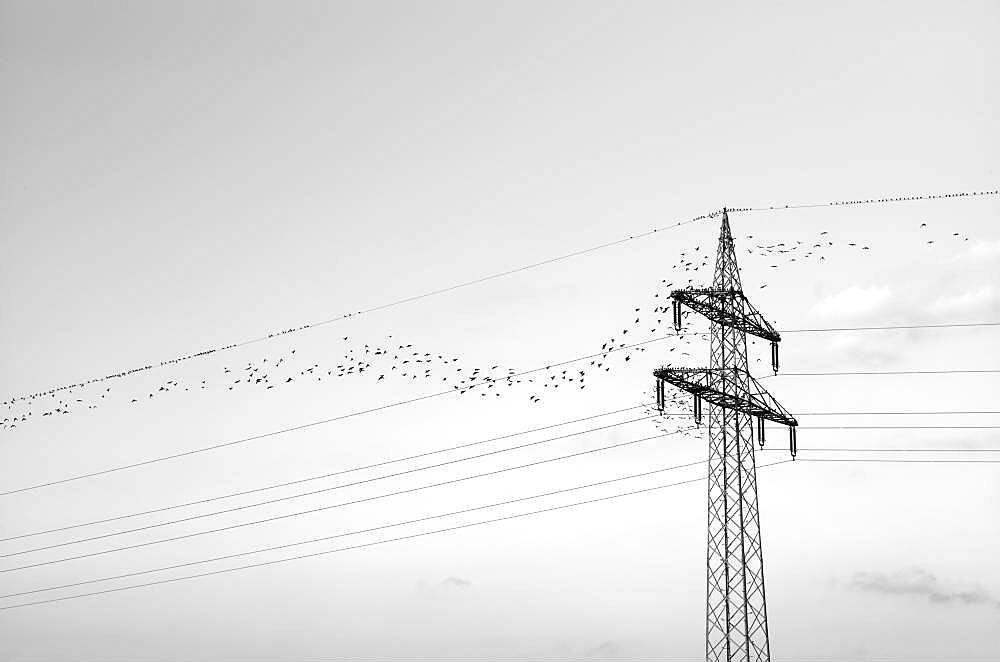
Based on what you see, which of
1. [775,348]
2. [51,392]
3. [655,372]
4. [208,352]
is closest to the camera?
[655,372]

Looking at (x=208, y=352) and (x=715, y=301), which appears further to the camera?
(x=208, y=352)

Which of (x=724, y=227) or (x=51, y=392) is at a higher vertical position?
(x=724, y=227)

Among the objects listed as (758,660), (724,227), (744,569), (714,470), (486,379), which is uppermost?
(724,227)

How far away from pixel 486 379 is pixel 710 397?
371 inches

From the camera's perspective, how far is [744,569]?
198 feet

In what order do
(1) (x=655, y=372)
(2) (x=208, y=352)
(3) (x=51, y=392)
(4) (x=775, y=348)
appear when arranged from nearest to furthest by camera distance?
(1) (x=655, y=372)
(4) (x=775, y=348)
(2) (x=208, y=352)
(3) (x=51, y=392)

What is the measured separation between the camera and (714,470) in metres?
61.7

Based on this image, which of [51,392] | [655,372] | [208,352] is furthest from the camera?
[51,392]

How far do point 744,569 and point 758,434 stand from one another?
5.82 meters

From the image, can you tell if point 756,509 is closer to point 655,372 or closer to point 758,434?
point 758,434

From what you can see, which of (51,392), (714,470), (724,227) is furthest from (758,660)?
(51,392)

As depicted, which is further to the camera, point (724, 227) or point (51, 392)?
point (51, 392)

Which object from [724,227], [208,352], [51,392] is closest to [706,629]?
[724,227]

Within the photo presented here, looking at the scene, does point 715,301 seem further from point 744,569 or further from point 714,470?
point 744,569
